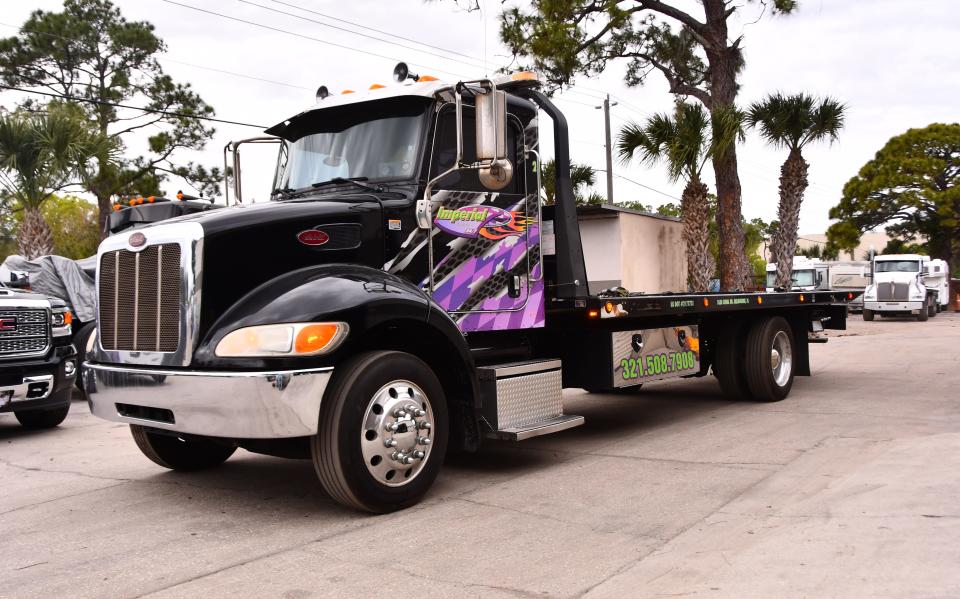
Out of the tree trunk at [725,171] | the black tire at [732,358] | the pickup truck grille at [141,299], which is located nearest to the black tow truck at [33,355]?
the pickup truck grille at [141,299]

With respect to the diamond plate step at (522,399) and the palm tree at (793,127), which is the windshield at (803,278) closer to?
the palm tree at (793,127)

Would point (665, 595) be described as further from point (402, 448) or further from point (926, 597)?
point (402, 448)

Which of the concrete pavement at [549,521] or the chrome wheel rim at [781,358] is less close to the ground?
the chrome wheel rim at [781,358]

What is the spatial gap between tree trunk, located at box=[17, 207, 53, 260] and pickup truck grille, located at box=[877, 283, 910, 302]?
28.1 meters

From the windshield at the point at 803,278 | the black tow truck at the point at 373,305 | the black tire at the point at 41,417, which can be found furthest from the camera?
the windshield at the point at 803,278

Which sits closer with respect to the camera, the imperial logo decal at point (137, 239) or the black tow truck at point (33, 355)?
the imperial logo decal at point (137, 239)

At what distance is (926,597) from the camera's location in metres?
3.40

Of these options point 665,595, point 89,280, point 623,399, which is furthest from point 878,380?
point 89,280

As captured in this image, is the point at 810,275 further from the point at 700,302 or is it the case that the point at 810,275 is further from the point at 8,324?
the point at 8,324

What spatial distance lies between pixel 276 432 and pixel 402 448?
0.83 metres

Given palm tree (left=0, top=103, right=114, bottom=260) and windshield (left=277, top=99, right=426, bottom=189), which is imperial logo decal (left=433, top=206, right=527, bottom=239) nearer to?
windshield (left=277, top=99, right=426, bottom=189)

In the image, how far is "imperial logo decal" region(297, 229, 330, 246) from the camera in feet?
16.9

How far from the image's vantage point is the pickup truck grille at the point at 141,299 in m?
4.91

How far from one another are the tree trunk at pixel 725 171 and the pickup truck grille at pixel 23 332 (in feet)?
46.4
